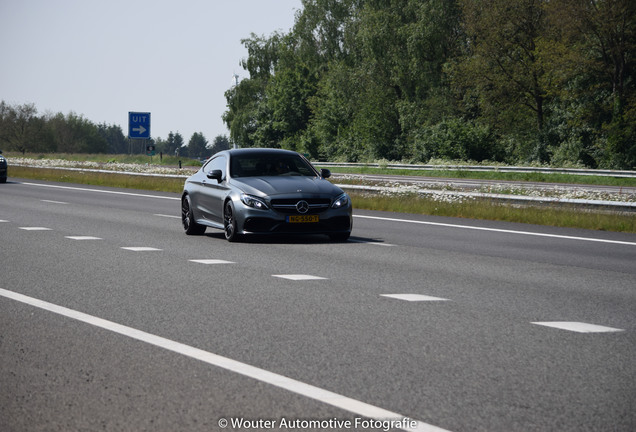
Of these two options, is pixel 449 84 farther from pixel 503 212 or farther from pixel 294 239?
pixel 294 239

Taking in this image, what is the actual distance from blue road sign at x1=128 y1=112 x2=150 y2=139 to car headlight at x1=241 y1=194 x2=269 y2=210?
3186cm

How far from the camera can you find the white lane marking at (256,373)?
4926 millimetres

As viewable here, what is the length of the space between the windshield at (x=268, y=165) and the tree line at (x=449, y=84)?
37.6 m

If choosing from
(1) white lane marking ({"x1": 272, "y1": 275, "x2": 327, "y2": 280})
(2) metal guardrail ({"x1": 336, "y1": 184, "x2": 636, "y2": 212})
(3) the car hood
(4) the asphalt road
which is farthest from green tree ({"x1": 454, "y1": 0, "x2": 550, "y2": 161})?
(1) white lane marking ({"x1": 272, "y1": 275, "x2": 327, "y2": 280})

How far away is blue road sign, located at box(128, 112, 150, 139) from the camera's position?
46.3m

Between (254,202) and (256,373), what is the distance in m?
9.41

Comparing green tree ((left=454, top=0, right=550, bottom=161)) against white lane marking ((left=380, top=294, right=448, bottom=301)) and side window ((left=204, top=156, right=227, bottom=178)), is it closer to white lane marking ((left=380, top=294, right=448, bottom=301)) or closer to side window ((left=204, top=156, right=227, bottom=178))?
side window ((left=204, top=156, right=227, bottom=178))

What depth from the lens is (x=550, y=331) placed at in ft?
25.0

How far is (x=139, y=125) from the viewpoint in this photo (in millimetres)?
46688

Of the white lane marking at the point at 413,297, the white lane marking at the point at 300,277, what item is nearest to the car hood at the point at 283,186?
the white lane marking at the point at 300,277

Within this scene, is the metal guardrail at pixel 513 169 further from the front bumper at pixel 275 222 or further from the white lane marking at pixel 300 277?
the white lane marking at pixel 300 277

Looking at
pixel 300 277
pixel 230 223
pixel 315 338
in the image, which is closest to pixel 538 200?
pixel 230 223

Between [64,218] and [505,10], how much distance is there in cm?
4259

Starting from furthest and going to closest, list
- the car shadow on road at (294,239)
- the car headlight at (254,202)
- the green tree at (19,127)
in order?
1. the green tree at (19,127)
2. the car shadow on road at (294,239)
3. the car headlight at (254,202)
